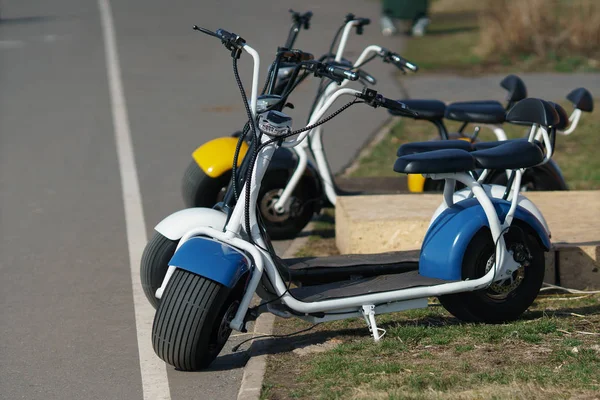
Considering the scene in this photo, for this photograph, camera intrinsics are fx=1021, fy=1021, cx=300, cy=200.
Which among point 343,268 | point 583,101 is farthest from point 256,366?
point 583,101

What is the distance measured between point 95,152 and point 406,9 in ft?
33.4

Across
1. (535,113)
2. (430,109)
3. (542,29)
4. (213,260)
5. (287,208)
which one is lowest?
(287,208)

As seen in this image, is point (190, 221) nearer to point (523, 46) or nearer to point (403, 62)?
point (403, 62)

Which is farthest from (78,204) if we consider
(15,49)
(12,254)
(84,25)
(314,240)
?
(84,25)

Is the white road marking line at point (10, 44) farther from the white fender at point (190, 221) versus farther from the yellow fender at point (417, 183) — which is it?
the white fender at point (190, 221)

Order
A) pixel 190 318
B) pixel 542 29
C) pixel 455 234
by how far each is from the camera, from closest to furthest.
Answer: pixel 190 318
pixel 455 234
pixel 542 29

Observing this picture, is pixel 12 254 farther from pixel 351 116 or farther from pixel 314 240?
pixel 351 116

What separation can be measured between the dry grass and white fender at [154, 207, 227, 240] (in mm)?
11946

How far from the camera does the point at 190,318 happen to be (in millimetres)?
5184

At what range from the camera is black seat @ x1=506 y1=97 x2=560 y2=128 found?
20.4 ft

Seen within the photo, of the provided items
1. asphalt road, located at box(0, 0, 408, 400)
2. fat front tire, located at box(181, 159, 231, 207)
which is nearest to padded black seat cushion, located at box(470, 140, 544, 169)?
asphalt road, located at box(0, 0, 408, 400)

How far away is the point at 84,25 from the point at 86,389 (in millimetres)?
17668

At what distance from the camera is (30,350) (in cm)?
588

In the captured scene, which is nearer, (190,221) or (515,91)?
(190,221)
